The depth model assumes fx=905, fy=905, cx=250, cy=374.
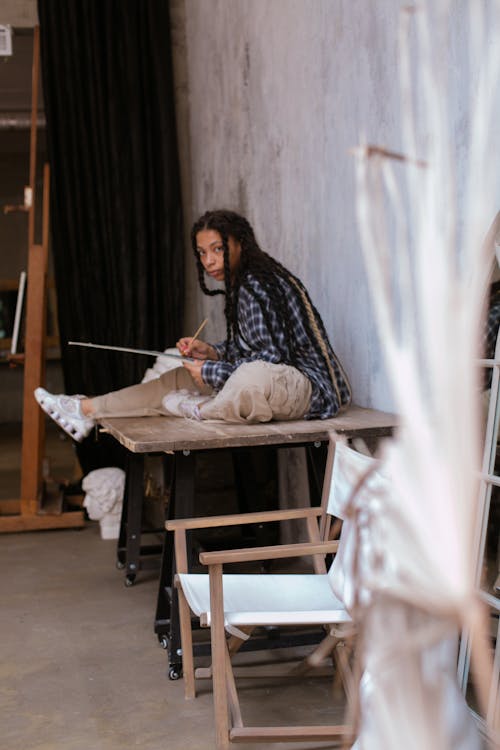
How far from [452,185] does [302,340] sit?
300 centimetres

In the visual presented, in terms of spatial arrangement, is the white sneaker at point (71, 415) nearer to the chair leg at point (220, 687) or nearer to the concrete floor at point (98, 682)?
the concrete floor at point (98, 682)

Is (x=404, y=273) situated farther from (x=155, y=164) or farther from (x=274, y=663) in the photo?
(x=155, y=164)

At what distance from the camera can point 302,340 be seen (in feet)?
12.3

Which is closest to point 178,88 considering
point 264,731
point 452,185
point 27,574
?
point 27,574

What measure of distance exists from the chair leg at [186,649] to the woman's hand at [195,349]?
4.47 feet

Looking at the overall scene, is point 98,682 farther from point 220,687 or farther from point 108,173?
point 108,173

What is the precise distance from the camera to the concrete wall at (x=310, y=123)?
364 cm

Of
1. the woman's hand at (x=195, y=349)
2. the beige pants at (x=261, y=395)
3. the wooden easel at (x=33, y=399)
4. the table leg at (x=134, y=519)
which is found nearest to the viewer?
the beige pants at (x=261, y=395)

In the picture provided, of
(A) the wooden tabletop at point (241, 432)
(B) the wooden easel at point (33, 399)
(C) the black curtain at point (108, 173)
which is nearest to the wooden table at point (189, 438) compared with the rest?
(A) the wooden tabletop at point (241, 432)

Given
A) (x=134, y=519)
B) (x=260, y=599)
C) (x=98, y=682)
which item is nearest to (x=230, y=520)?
(x=260, y=599)

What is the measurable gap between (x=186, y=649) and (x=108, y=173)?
4309 mm

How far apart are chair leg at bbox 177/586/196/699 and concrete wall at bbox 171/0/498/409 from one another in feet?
4.18

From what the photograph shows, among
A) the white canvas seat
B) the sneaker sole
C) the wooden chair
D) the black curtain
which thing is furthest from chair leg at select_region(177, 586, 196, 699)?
the black curtain

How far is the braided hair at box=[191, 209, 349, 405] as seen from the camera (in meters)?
3.71
